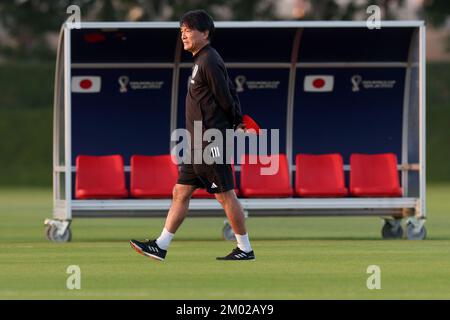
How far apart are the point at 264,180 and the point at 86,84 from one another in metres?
2.85

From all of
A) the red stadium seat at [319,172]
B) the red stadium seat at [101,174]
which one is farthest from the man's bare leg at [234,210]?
the red stadium seat at [319,172]

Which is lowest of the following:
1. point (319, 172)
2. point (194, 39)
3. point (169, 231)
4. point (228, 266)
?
point (228, 266)

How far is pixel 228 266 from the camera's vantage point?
14867mm

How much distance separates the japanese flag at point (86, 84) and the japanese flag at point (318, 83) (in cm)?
292

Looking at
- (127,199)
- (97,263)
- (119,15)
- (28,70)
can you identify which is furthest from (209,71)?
(119,15)

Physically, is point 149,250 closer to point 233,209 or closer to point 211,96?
point 233,209

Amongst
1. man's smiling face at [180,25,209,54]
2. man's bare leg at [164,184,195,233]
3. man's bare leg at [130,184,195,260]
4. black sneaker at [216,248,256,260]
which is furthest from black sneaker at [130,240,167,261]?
man's smiling face at [180,25,209,54]

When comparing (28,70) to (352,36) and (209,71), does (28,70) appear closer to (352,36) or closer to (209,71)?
(352,36)

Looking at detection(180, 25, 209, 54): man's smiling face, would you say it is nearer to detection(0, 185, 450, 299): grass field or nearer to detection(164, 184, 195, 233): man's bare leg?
detection(164, 184, 195, 233): man's bare leg

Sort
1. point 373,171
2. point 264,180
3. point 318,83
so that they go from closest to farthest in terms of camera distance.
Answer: point 264,180, point 373,171, point 318,83

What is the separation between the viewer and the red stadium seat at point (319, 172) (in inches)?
840

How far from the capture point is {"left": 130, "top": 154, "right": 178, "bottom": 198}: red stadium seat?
2098 centimetres

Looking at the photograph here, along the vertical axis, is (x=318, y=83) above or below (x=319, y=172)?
above

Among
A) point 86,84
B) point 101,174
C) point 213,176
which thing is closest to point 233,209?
point 213,176
